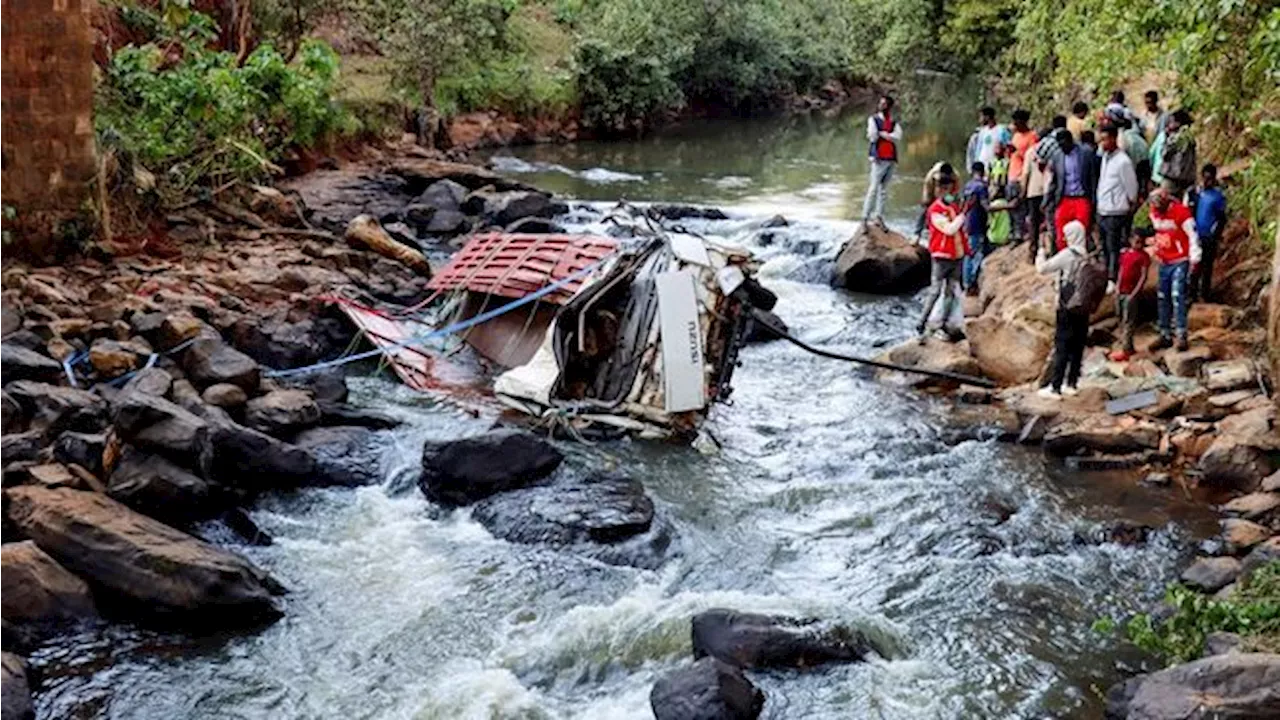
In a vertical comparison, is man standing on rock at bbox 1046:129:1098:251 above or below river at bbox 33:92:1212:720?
above

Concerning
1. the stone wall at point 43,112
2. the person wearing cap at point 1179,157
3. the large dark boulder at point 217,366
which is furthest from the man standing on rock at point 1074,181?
the stone wall at point 43,112

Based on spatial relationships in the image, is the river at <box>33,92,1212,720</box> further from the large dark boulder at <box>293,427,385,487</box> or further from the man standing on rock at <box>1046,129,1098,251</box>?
the man standing on rock at <box>1046,129,1098,251</box>

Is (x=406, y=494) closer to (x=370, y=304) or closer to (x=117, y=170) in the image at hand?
(x=370, y=304)

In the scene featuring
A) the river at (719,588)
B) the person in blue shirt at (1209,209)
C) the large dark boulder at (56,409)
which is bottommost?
the river at (719,588)

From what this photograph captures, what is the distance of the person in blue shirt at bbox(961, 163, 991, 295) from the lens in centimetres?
1500

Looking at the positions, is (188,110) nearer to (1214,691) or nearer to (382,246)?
(382,246)

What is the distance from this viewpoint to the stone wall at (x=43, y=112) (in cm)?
1273

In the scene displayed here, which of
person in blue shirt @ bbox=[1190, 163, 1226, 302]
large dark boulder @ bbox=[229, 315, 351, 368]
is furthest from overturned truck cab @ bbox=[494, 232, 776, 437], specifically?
person in blue shirt @ bbox=[1190, 163, 1226, 302]

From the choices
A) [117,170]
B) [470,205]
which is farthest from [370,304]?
[470,205]

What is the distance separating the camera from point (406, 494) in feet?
34.0

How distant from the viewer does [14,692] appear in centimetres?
671

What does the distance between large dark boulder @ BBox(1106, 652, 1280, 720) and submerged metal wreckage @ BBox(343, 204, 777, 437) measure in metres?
5.63

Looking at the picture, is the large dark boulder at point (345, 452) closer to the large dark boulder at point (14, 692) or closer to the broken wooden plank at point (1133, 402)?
the large dark boulder at point (14, 692)

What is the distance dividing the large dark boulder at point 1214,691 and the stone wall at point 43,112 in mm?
11591
